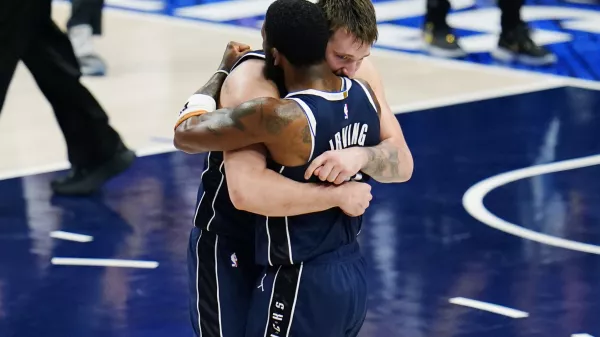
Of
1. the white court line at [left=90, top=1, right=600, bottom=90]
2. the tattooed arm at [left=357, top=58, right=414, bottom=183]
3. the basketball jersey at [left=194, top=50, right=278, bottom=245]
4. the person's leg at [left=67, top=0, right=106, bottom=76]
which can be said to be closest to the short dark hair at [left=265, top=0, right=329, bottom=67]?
the tattooed arm at [left=357, top=58, right=414, bottom=183]

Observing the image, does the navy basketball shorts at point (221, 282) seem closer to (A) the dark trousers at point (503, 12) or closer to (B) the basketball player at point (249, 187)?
(B) the basketball player at point (249, 187)

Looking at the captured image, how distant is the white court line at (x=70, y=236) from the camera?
6.23 meters

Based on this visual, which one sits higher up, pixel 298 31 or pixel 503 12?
pixel 298 31

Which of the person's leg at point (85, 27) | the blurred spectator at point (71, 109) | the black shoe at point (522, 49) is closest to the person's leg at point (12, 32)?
the blurred spectator at point (71, 109)

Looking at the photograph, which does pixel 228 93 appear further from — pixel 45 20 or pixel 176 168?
pixel 176 168

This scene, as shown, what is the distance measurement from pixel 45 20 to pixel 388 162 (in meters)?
3.38

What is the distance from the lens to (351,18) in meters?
3.30

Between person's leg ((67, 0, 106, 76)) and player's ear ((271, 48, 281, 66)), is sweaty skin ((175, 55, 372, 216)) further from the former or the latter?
person's leg ((67, 0, 106, 76))

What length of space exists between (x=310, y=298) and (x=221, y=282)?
36cm

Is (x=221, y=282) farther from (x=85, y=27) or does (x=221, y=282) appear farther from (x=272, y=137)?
(x=85, y=27)

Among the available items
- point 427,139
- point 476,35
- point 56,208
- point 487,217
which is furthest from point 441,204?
point 476,35

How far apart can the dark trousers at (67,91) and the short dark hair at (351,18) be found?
320 centimetres

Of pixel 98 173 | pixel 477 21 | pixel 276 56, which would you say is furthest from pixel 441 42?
pixel 276 56

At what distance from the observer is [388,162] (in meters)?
3.53
